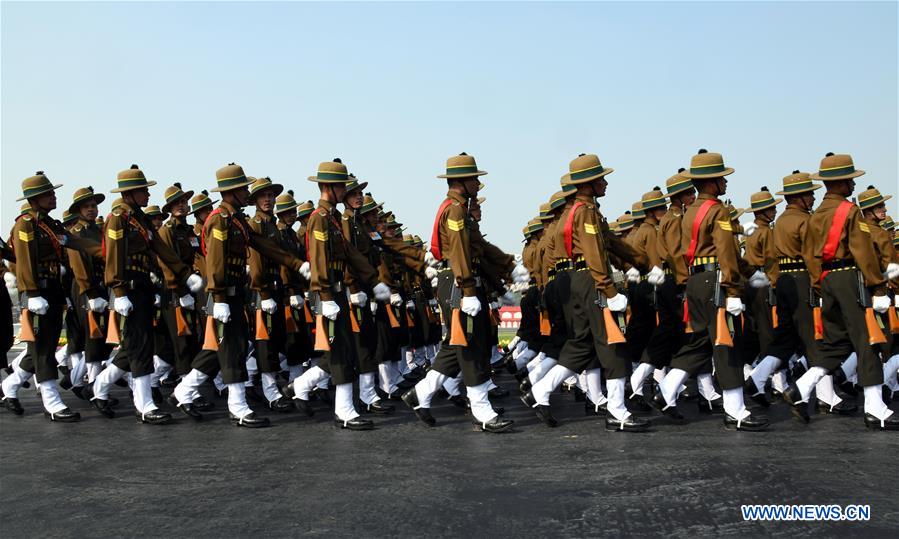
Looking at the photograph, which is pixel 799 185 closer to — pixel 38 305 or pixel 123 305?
pixel 123 305

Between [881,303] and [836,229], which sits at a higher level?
[836,229]

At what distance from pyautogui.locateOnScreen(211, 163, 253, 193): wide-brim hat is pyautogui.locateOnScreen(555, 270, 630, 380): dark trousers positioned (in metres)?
3.33

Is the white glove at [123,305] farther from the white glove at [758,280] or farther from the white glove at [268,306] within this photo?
the white glove at [758,280]

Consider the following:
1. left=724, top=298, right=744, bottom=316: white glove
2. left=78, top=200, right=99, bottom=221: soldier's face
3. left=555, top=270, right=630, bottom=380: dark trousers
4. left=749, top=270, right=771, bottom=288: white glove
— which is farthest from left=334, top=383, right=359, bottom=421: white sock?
left=78, top=200, right=99, bottom=221: soldier's face

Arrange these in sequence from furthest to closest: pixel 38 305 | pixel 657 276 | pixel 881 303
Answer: pixel 657 276 < pixel 38 305 < pixel 881 303

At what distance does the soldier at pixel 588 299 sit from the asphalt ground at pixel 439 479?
1.01 ft

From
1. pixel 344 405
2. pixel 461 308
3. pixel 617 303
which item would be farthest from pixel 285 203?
pixel 617 303

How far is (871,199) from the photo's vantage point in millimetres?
12125

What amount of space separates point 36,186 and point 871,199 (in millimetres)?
10292

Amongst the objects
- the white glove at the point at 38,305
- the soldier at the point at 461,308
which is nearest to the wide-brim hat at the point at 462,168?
the soldier at the point at 461,308

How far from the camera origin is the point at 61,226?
1003cm

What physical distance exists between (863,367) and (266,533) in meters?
5.74

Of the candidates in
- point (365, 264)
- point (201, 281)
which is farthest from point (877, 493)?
point (201, 281)

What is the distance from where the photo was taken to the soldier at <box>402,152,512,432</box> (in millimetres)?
8367
